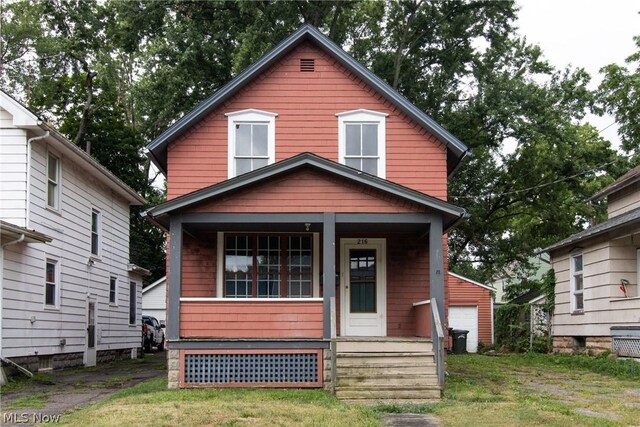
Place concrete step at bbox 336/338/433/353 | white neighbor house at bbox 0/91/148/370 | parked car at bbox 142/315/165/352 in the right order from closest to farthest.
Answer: concrete step at bbox 336/338/433/353 → white neighbor house at bbox 0/91/148/370 → parked car at bbox 142/315/165/352

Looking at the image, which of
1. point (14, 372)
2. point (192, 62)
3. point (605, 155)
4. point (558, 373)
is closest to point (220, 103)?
point (14, 372)

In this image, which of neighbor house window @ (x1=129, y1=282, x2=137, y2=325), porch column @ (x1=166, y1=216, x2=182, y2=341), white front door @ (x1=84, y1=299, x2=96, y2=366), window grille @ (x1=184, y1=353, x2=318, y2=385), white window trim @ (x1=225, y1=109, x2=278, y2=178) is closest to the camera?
window grille @ (x1=184, y1=353, x2=318, y2=385)

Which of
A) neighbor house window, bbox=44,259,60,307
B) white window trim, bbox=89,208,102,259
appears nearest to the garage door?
white window trim, bbox=89,208,102,259

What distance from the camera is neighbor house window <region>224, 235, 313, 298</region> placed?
17.5 metres

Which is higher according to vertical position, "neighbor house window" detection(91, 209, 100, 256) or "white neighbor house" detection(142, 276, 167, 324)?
"neighbor house window" detection(91, 209, 100, 256)

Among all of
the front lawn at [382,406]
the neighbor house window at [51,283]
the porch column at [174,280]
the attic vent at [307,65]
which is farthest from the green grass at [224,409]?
the attic vent at [307,65]

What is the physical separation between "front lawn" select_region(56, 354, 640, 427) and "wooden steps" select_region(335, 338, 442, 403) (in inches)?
17.8

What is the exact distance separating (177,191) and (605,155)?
21.4 metres

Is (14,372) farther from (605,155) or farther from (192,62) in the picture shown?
(605,155)

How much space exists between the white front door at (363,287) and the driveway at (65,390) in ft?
16.5

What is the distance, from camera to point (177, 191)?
57.1 ft

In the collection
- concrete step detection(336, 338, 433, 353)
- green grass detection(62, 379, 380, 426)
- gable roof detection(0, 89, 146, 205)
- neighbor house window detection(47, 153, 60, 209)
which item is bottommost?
green grass detection(62, 379, 380, 426)

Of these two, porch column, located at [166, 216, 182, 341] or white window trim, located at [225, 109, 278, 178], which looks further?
white window trim, located at [225, 109, 278, 178]

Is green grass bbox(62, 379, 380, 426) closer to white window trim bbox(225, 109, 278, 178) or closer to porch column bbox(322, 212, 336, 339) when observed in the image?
porch column bbox(322, 212, 336, 339)
